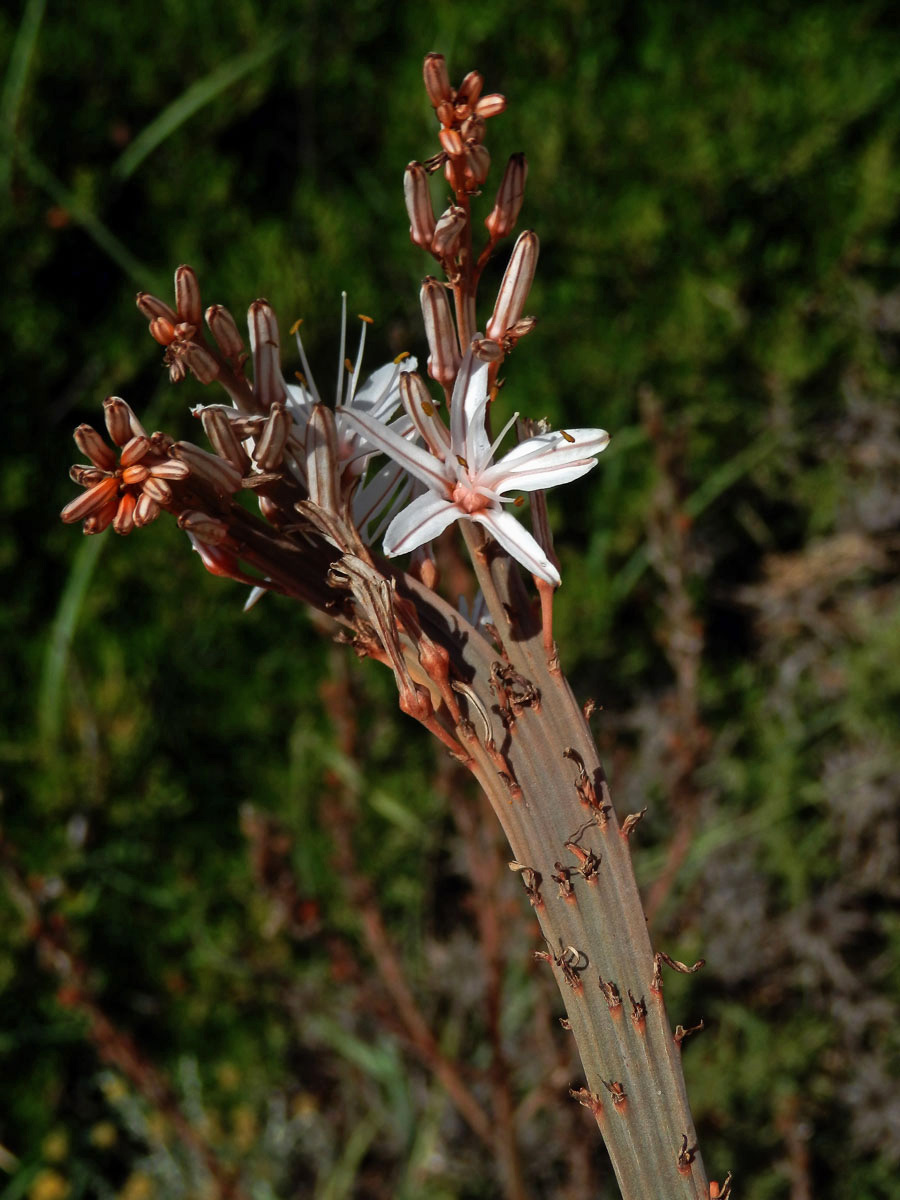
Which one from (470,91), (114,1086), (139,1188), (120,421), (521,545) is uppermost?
(470,91)

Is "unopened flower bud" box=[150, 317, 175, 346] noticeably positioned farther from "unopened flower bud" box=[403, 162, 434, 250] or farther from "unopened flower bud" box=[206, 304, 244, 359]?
"unopened flower bud" box=[403, 162, 434, 250]

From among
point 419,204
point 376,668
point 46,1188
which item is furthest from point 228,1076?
point 419,204

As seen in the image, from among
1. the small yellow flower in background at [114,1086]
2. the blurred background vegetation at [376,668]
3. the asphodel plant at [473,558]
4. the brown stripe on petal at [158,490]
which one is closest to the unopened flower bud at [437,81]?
the asphodel plant at [473,558]

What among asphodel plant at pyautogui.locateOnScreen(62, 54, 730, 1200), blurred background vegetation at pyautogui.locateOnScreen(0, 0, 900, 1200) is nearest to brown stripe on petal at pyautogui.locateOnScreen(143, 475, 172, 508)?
asphodel plant at pyautogui.locateOnScreen(62, 54, 730, 1200)

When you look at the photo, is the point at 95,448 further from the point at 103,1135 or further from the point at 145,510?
the point at 103,1135

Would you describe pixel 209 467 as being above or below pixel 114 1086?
above
